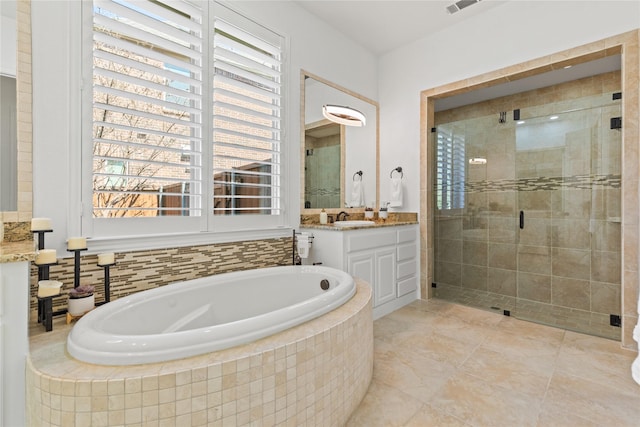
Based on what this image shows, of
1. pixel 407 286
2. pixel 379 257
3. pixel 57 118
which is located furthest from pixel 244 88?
pixel 407 286

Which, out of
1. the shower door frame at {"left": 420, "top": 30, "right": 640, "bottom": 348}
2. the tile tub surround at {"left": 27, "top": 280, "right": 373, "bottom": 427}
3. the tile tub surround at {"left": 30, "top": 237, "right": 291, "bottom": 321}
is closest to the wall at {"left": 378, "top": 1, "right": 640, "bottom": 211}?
the shower door frame at {"left": 420, "top": 30, "right": 640, "bottom": 348}

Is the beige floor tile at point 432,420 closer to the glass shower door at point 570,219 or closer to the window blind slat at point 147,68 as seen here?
the glass shower door at point 570,219

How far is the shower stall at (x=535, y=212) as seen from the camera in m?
2.77

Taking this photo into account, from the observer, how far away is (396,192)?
351 centimetres

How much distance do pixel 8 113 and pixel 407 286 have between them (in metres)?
3.33

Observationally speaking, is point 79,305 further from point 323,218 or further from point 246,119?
point 323,218

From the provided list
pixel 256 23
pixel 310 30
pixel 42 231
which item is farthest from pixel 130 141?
pixel 310 30

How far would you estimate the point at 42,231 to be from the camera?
58.9 inches

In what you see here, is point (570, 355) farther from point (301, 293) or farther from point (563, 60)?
point (563, 60)

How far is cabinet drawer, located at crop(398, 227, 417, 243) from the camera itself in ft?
10.5

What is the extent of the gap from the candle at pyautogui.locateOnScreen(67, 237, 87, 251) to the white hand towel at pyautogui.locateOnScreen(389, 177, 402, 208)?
2.84 m

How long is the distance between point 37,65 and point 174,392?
1819 mm

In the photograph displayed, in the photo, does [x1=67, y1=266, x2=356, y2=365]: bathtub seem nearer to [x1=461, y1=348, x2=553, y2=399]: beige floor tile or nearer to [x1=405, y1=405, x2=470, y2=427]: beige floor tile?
[x1=405, y1=405, x2=470, y2=427]: beige floor tile

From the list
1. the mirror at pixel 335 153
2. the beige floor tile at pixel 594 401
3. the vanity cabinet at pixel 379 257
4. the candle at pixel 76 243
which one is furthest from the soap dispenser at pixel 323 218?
the beige floor tile at pixel 594 401
